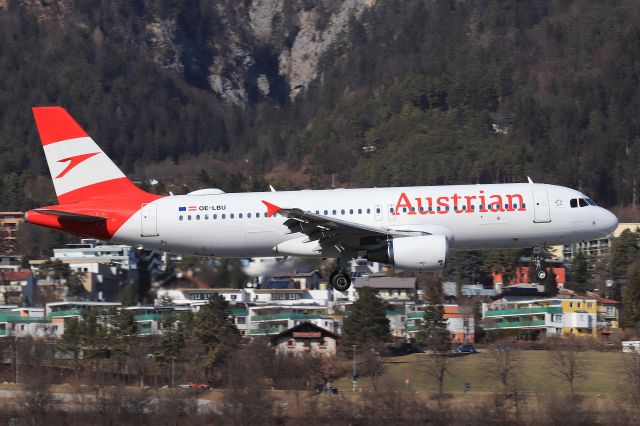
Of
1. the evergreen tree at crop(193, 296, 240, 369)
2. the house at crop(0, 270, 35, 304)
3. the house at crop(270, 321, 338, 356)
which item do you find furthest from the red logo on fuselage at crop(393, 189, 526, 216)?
the house at crop(0, 270, 35, 304)

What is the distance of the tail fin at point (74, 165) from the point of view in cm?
5362

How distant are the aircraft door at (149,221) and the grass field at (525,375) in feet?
160

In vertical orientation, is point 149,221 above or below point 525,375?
above

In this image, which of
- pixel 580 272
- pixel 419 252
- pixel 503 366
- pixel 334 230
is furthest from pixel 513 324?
pixel 334 230

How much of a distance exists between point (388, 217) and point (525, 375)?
52348 millimetres

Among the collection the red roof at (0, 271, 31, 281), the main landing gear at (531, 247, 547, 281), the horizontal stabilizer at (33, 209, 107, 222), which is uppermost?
the red roof at (0, 271, 31, 281)

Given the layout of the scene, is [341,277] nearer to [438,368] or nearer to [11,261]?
[438,368]

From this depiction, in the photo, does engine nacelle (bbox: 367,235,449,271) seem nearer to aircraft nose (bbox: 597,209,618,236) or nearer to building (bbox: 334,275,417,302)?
aircraft nose (bbox: 597,209,618,236)

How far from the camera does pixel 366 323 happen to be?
115750 mm

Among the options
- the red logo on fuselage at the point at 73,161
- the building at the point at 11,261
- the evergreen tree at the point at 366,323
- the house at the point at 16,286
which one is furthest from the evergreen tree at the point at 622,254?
the red logo on fuselage at the point at 73,161

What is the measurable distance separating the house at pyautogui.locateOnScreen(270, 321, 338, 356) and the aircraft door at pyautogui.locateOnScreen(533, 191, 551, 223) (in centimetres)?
6422

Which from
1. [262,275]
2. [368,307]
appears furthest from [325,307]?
[262,275]

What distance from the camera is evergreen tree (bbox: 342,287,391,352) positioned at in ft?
374

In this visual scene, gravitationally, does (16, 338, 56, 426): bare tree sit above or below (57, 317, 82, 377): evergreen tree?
below
